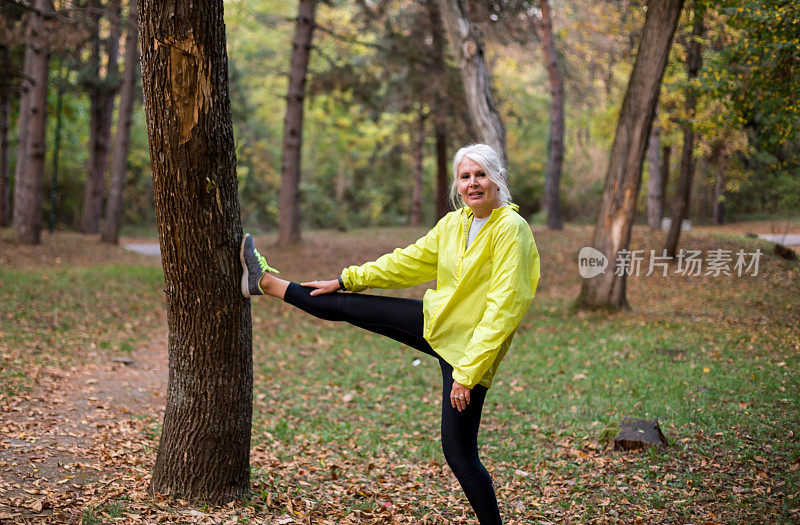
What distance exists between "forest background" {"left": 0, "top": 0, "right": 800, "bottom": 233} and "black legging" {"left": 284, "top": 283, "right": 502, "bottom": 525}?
4651 millimetres

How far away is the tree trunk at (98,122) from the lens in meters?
19.5

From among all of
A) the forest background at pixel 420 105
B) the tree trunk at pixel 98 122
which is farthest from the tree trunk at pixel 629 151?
the tree trunk at pixel 98 122

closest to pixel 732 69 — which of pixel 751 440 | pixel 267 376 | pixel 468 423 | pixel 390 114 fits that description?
pixel 751 440

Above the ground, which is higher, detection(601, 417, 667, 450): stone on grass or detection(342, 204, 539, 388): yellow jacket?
detection(342, 204, 539, 388): yellow jacket

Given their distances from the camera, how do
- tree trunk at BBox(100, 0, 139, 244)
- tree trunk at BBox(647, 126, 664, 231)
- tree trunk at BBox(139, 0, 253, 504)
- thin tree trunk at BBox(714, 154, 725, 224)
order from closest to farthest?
tree trunk at BBox(139, 0, 253, 504)
tree trunk at BBox(100, 0, 139, 244)
tree trunk at BBox(647, 126, 664, 231)
thin tree trunk at BBox(714, 154, 725, 224)

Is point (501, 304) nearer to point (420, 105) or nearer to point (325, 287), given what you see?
point (325, 287)

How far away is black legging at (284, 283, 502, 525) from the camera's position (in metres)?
3.53

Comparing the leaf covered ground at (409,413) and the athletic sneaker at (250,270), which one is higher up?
the athletic sneaker at (250,270)

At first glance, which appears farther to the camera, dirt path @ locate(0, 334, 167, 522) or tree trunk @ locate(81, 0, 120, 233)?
tree trunk @ locate(81, 0, 120, 233)

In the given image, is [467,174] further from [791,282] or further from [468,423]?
[791,282]

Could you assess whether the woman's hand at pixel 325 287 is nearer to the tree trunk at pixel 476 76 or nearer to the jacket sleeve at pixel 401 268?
the jacket sleeve at pixel 401 268

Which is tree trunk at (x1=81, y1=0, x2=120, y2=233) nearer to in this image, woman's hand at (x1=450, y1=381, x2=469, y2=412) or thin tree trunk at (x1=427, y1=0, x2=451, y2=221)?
thin tree trunk at (x1=427, y1=0, x2=451, y2=221)

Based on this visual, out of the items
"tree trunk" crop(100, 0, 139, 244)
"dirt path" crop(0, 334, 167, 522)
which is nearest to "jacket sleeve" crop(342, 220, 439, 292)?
"dirt path" crop(0, 334, 167, 522)

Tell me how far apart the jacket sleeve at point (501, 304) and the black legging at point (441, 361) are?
21 cm
